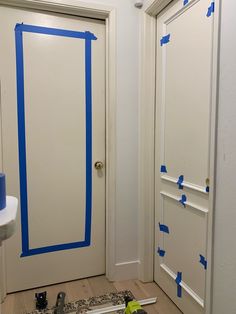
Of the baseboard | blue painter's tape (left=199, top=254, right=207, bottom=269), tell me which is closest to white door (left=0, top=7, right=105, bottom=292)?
the baseboard

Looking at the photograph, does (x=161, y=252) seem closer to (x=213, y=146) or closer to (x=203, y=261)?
(x=203, y=261)

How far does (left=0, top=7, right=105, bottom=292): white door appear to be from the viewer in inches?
71.2

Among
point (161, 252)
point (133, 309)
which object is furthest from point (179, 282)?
point (133, 309)

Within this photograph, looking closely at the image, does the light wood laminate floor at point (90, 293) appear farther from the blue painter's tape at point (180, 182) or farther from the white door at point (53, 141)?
the blue painter's tape at point (180, 182)

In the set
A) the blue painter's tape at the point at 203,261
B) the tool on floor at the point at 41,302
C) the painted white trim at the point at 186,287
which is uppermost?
the blue painter's tape at the point at 203,261

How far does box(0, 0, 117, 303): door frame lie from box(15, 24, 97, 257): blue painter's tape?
0.13 m

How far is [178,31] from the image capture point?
1648mm

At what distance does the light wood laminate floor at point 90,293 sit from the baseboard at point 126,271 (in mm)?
37

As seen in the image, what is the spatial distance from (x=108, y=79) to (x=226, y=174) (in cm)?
114

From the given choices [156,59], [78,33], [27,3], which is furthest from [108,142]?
[27,3]


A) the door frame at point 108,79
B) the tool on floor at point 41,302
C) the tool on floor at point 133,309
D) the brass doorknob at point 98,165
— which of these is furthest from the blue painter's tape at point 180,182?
the tool on floor at point 41,302

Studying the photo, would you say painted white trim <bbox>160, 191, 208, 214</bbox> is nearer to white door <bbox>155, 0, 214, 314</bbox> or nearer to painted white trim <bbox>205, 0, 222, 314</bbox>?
white door <bbox>155, 0, 214, 314</bbox>

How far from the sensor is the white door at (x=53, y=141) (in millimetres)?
1810

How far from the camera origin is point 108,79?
76.9 inches
